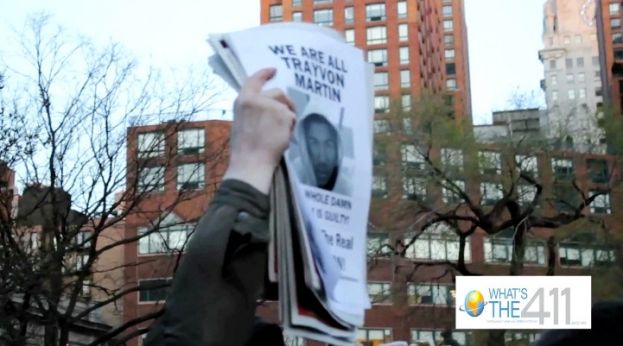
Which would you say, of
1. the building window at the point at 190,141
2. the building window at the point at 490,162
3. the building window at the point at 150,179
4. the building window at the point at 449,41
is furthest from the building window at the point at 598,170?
the building window at the point at 449,41

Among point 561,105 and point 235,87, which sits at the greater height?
point 561,105

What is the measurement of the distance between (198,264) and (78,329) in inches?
1632

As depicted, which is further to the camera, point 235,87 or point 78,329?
point 78,329

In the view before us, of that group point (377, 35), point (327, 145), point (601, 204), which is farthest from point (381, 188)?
point (377, 35)

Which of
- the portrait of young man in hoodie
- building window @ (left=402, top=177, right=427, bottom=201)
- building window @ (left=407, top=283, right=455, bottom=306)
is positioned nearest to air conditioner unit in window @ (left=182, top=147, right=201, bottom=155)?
building window @ (left=402, top=177, right=427, bottom=201)

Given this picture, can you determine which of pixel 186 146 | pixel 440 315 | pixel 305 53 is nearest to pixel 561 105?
pixel 440 315

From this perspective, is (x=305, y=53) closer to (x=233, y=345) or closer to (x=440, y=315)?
(x=233, y=345)

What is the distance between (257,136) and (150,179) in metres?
17.6

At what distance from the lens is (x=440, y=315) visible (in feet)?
90.6

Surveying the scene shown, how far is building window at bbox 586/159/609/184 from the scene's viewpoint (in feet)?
86.0

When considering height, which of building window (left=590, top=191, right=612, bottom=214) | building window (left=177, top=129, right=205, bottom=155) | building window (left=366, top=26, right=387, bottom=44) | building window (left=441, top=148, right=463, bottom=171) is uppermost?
building window (left=366, top=26, right=387, bottom=44)

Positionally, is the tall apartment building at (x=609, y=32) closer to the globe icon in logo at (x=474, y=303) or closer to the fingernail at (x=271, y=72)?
the globe icon in logo at (x=474, y=303)

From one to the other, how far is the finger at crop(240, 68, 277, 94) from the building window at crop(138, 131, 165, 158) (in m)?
17.1

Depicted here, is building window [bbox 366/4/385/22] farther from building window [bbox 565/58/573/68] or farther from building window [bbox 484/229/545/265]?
building window [bbox 565/58/573/68]
